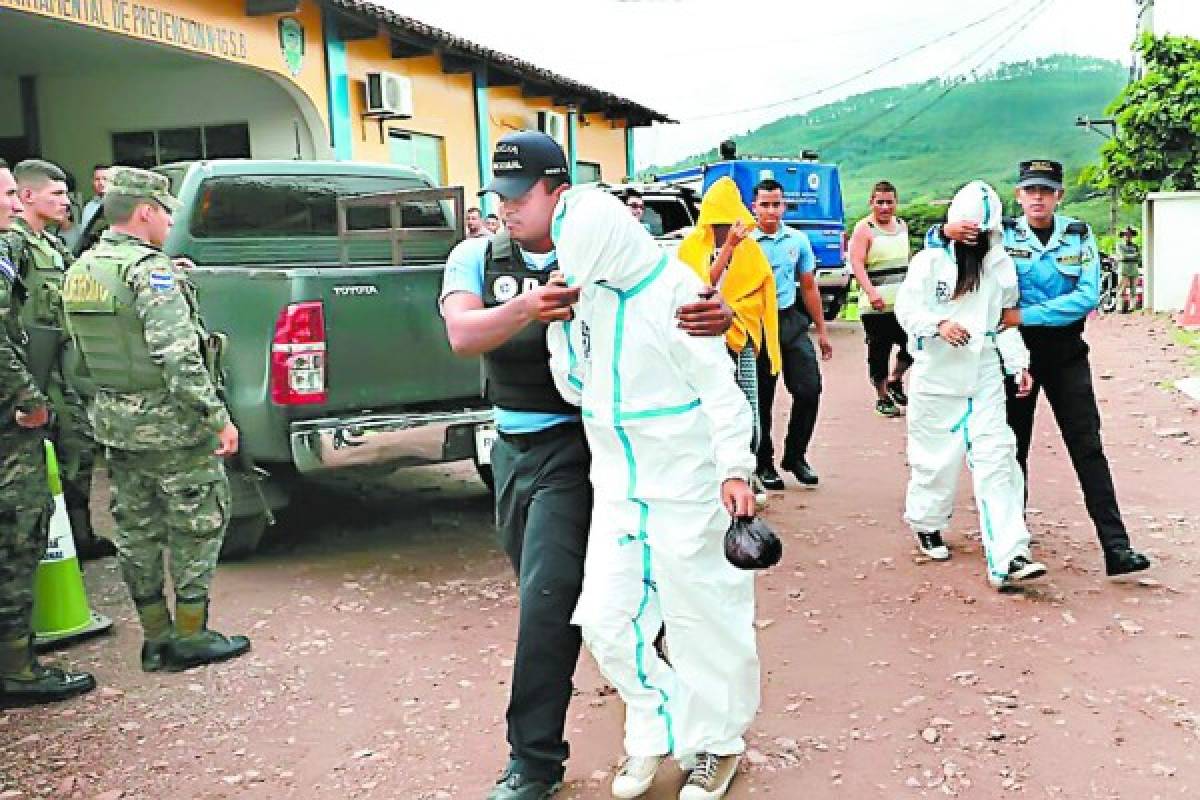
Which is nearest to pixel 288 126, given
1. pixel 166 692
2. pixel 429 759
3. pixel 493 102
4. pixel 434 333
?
pixel 493 102

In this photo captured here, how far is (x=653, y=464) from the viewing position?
9.96 feet

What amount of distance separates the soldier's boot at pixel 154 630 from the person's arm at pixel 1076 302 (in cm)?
379

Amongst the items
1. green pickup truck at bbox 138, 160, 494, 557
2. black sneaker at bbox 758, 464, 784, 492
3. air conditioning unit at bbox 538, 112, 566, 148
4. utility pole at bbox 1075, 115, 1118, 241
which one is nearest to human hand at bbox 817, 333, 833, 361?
black sneaker at bbox 758, 464, 784, 492

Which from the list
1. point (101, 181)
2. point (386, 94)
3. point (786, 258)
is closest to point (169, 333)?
point (101, 181)

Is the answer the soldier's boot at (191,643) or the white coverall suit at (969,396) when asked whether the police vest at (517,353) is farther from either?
the white coverall suit at (969,396)

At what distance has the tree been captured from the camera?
17172 mm

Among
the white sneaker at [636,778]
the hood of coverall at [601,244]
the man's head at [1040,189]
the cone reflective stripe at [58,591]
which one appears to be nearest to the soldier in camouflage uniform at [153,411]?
the cone reflective stripe at [58,591]

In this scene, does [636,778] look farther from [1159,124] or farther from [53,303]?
[1159,124]

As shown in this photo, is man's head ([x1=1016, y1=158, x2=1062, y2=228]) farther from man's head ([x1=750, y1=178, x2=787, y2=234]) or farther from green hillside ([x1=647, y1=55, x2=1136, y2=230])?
green hillside ([x1=647, y1=55, x2=1136, y2=230])

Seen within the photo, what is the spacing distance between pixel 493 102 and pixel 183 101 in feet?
17.2

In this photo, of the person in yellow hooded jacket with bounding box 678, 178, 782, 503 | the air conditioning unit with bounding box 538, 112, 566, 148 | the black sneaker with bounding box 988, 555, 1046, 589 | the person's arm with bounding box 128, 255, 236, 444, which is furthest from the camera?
the air conditioning unit with bounding box 538, 112, 566, 148

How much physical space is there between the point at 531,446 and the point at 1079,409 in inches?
115

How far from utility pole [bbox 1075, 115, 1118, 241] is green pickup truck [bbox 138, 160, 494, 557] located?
15.7m

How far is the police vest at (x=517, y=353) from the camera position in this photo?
10.8 feet
